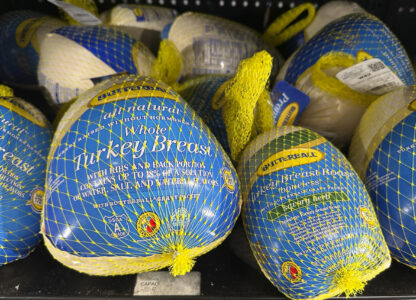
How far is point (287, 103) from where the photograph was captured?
109 centimetres

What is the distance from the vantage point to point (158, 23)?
1400 millimetres

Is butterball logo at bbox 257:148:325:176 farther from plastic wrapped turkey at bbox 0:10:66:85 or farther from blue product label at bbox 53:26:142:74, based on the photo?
plastic wrapped turkey at bbox 0:10:66:85

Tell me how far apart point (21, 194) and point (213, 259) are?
22.2 inches

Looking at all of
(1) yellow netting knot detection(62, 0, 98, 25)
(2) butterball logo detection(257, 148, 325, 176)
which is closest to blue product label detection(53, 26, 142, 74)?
(1) yellow netting knot detection(62, 0, 98, 25)

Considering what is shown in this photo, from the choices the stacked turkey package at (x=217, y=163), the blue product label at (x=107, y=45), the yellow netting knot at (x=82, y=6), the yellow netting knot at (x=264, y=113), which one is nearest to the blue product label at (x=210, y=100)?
the stacked turkey package at (x=217, y=163)

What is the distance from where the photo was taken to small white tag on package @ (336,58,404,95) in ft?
3.18

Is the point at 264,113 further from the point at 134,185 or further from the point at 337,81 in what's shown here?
the point at 134,185

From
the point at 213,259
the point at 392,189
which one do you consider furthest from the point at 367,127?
the point at 213,259

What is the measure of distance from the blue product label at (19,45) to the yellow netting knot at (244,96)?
2.84ft

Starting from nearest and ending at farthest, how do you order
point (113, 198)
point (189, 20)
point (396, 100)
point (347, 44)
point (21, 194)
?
point (113, 198), point (21, 194), point (396, 100), point (347, 44), point (189, 20)

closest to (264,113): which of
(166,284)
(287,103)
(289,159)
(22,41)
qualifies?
(287,103)

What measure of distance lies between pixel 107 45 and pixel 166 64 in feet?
0.71

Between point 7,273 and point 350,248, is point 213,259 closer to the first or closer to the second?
point 350,248

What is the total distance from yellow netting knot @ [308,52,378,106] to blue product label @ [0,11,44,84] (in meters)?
1.10
